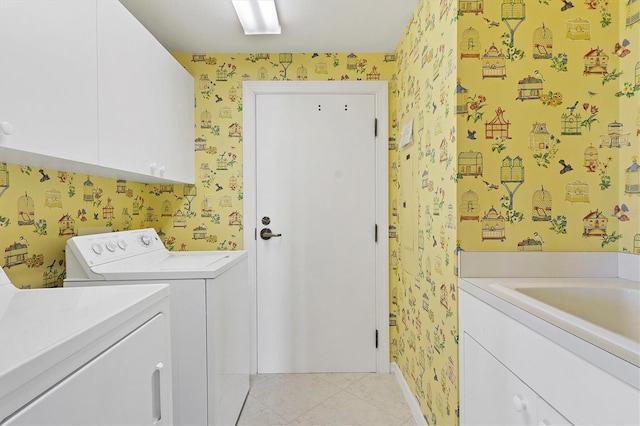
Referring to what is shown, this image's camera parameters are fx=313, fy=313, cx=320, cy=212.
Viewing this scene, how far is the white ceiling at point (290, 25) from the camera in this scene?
1740mm

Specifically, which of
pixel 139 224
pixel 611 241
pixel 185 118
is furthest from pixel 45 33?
pixel 611 241

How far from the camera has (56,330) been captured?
2.25 ft

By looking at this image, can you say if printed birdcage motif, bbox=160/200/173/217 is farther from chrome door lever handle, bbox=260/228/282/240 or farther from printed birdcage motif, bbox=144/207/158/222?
chrome door lever handle, bbox=260/228/282/240

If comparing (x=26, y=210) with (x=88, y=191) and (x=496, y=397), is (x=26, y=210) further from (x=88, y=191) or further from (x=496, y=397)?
(x=496, y=397)

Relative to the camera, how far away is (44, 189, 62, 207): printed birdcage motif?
1448 mm

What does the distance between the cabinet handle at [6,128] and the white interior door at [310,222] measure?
148 centimetres

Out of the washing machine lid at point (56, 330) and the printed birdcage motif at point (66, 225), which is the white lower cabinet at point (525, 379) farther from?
the printed birdcage motif at point (66, 225)

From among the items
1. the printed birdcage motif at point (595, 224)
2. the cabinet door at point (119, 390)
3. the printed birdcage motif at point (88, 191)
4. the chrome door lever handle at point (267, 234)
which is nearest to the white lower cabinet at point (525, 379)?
the printed birdcage motif at point (595, 224)

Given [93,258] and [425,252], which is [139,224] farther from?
[425,252]

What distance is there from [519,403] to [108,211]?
7.05 ft

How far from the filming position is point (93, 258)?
1.43m

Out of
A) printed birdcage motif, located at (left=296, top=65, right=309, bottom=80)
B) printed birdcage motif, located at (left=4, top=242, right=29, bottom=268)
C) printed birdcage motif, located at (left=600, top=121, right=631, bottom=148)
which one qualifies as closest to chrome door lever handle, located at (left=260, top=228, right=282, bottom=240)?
printed birdcage motif, located at (left=296, top=65, right=309, bottom=80)

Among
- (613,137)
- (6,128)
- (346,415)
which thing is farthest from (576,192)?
(6,128)

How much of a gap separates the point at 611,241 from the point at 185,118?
235 cm
